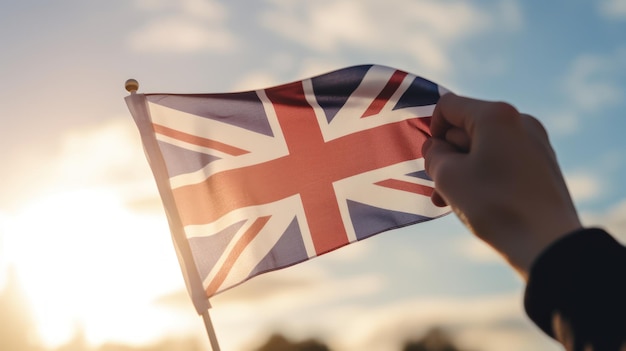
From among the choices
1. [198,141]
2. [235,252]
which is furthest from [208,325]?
[198,141]

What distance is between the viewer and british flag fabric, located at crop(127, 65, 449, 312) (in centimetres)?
580

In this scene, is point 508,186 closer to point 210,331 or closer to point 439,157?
point 439,157

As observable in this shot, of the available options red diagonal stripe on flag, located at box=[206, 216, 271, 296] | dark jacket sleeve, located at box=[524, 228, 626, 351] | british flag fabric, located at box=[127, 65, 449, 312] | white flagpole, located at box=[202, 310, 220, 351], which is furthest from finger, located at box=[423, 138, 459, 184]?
british flag fabric, located at box=[127, 65, 449, 312]

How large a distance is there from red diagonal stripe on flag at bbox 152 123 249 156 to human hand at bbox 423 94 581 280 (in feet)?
15.8

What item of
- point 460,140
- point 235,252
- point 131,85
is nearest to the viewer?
point 460,140

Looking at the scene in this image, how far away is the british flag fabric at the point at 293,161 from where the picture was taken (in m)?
5.80

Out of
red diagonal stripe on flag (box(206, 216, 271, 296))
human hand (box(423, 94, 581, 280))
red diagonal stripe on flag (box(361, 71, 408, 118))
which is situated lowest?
red diagonal stripe on flag (box(206, 216, 271, 296))

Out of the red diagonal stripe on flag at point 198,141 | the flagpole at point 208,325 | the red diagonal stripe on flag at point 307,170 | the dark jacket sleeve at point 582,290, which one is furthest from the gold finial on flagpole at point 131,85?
the dark jacket sleeve at point 582,290

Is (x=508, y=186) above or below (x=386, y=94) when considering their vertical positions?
below

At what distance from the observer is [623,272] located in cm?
84

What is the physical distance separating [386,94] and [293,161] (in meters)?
0.95

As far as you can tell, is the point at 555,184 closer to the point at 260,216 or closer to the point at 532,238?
the point at 532,238

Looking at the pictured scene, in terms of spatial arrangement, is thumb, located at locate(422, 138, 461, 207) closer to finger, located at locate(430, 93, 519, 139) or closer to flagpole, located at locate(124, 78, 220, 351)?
finger, located at locate(430, 93, 519, 139)

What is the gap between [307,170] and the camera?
6.06 meters
